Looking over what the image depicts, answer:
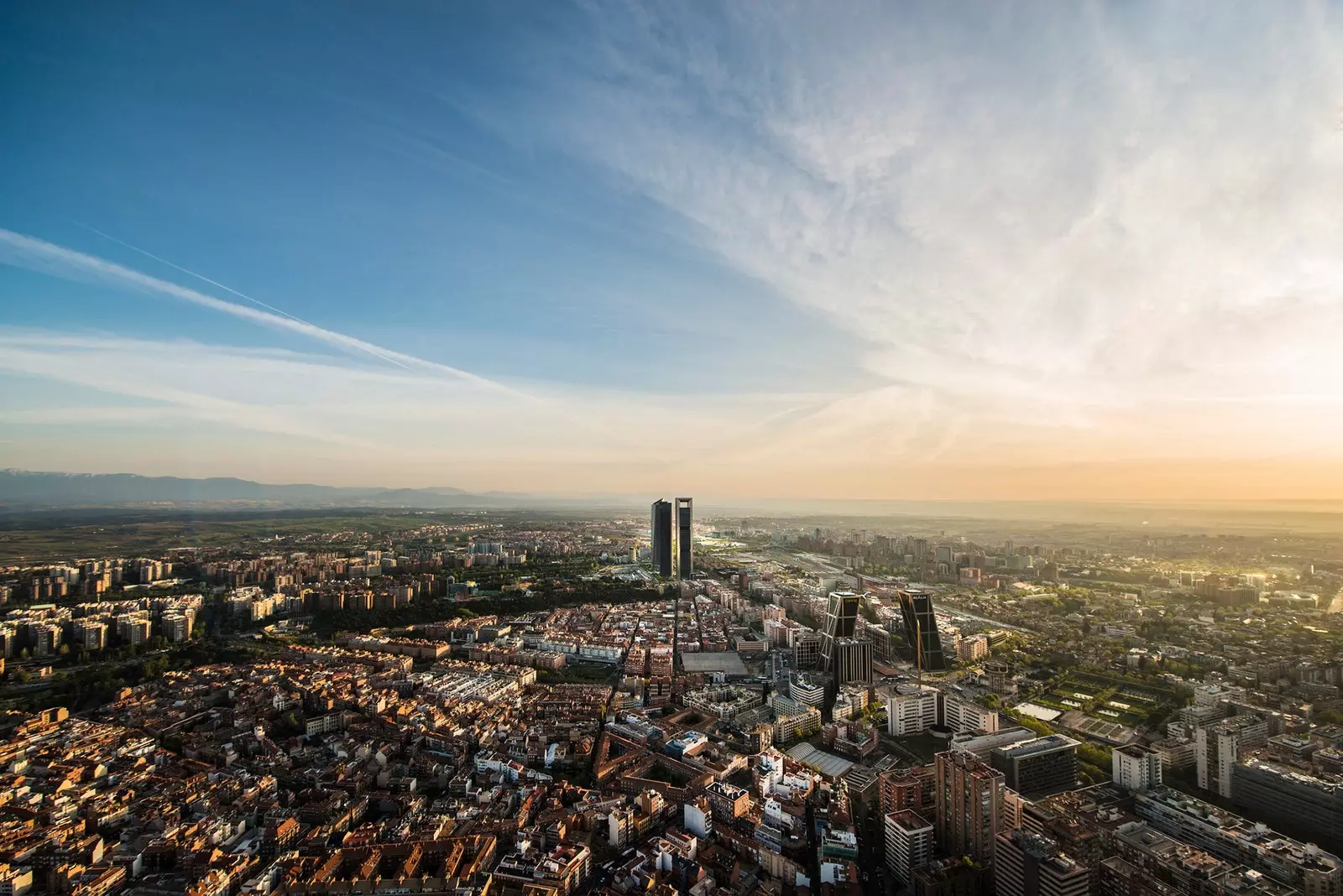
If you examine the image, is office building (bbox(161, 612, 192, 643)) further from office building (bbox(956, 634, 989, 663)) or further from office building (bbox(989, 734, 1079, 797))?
office building (bbox(956, 634, 989, 663))

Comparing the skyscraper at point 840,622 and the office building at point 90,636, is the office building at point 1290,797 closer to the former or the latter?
the skyscraper at point 840,622

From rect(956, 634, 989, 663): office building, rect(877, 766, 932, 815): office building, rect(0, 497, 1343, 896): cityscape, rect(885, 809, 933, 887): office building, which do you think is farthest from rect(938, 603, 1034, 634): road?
rect(885, 809, 933, 887): office building

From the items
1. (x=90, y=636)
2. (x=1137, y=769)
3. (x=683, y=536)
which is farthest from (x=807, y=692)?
(x=683, y=536)

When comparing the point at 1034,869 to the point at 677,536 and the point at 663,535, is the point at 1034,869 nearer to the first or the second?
the point at 677,536

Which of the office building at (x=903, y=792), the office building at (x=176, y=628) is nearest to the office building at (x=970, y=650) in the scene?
the office building at (x=903, y=792)

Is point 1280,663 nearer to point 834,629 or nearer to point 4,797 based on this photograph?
point 834,629

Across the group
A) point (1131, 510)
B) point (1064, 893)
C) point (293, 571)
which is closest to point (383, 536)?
Result: point (293, 571)

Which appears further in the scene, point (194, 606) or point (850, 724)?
point (194, 606)
